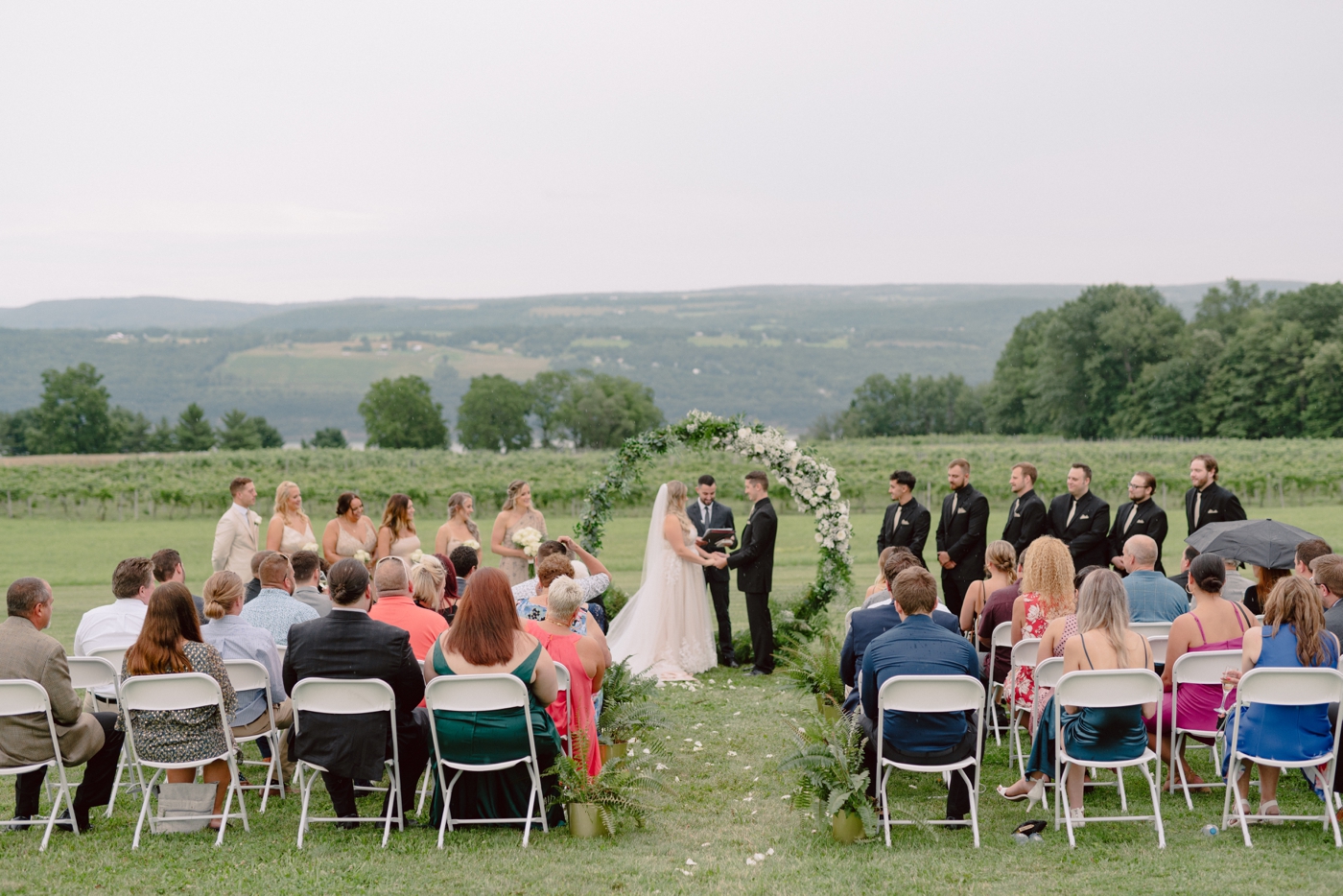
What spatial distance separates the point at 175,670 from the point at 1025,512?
24.6 feet

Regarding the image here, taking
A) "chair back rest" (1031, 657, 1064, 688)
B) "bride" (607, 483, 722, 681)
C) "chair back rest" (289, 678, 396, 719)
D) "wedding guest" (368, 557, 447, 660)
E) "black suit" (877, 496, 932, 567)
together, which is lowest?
"bride" (607, 483, 722, 681)

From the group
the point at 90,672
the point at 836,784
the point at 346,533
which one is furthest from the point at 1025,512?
the point at 90,672

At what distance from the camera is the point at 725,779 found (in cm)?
656

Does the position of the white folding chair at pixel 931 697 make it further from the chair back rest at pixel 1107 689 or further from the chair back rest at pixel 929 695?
the chair back rest at pixel 1107 689

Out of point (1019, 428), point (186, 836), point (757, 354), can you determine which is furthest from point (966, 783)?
point (757, 354)

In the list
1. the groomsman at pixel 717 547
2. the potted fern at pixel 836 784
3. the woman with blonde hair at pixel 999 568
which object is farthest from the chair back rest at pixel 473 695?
the groomsman at pixel 717 547

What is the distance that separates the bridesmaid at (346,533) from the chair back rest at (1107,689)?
6.50m

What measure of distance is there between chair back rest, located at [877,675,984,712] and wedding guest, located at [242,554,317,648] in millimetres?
3581

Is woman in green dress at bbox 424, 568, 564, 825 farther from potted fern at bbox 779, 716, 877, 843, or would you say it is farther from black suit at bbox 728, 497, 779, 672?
black suit at bbox 728, 497, 779, 672

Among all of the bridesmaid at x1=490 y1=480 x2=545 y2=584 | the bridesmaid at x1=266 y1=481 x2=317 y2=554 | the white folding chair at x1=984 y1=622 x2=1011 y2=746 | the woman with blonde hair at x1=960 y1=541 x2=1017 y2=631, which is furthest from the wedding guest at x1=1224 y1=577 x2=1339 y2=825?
the bridesmaid at x1=266 y1=481 x2=317 y2=554

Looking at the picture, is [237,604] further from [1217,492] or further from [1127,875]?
[1217,492]

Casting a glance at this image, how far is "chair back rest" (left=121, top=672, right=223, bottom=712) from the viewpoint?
5250mm

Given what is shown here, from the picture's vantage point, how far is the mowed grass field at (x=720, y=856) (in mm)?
4656

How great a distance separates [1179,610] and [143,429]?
108m
